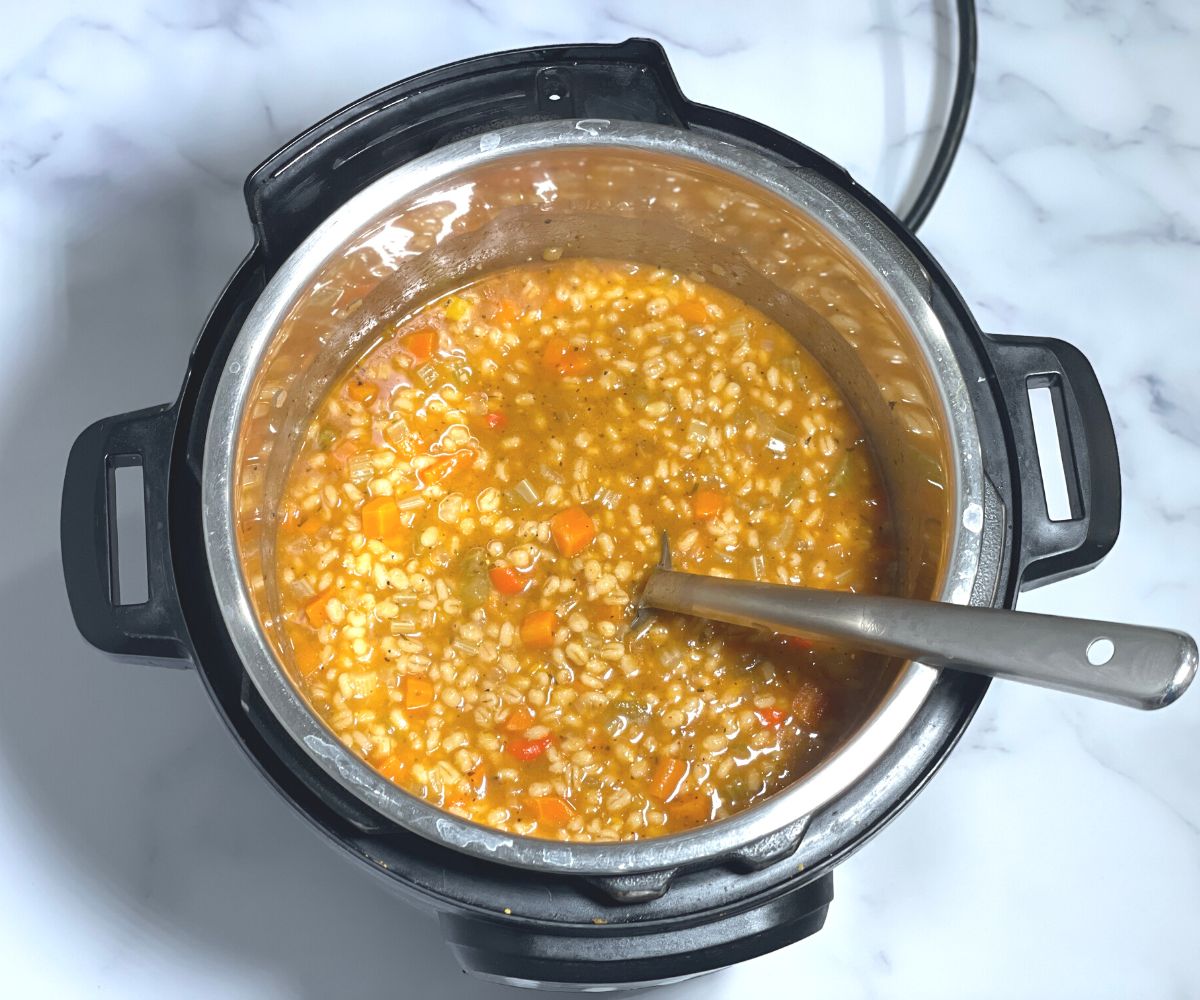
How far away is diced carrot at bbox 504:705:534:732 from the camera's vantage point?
1888 millimetres

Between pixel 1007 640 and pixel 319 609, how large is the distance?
43.5 inches

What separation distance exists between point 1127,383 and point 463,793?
1538 millimetres

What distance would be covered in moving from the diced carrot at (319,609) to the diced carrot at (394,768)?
0.24m

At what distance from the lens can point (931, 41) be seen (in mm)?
2477

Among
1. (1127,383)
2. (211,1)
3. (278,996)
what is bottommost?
(278,996)

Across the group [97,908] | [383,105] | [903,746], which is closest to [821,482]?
[903,746]

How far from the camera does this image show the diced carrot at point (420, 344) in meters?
2.08

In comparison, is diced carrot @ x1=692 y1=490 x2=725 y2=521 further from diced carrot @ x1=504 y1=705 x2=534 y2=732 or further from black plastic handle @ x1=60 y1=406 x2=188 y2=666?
black plastic handle @ x1=60 y1=406 x2=188 y2=666

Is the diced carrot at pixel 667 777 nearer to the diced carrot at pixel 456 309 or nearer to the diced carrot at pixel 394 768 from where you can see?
the diced carrot at pixel 394 768

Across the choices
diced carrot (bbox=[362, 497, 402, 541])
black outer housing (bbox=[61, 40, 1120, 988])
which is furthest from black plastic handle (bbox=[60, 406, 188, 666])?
diced carrot (bbox=[362, 497, 402, 541])

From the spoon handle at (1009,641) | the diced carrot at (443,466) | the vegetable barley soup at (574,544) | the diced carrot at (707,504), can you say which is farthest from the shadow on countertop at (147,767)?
the spoon handle at (1009,641)

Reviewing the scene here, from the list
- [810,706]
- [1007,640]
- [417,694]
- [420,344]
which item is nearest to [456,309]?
[420,344]

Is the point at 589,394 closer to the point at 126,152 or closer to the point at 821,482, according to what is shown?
the point at 821,482

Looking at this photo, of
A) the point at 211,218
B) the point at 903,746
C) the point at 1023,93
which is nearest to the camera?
the point at 903,746
